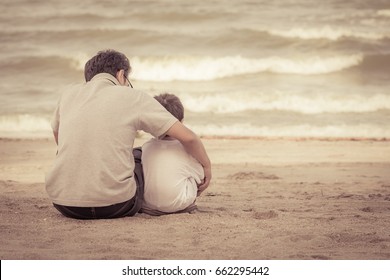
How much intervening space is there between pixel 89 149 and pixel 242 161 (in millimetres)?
4671

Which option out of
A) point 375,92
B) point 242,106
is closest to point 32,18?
point 242,106

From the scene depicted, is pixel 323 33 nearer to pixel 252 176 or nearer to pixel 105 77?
pixel 252 176

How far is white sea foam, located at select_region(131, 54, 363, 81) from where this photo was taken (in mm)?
14625

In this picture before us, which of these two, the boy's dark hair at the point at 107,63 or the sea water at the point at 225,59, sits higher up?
the boy's dark hair at the point at 107,63

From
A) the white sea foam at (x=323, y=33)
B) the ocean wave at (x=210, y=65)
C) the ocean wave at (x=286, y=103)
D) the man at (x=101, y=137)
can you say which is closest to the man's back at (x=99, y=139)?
the man at (x=101, y=137)

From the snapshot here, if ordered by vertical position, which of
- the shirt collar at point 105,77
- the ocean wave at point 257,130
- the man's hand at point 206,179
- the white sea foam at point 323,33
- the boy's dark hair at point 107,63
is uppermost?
the boy's dark hair at point 107,63

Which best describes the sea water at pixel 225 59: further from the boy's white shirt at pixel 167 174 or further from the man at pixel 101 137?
the man at pixel 101 137

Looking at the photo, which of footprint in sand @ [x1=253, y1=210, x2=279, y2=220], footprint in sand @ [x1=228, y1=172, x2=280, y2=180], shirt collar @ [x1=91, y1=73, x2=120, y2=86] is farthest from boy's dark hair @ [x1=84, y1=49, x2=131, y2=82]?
footprint in sand @ [x1=228, y1=172, x2=280, y2=180]

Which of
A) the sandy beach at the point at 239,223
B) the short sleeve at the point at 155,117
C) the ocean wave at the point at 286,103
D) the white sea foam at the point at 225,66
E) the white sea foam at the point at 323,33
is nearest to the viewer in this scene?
the sandy beach at the point at 239,223

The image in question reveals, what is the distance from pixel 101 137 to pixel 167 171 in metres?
0.57

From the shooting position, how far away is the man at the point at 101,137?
4.45 metres

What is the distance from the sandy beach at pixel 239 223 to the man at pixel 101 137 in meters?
0.23

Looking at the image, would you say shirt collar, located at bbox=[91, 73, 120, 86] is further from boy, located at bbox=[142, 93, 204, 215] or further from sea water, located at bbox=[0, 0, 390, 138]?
sea water, located at bbox=[0, 0, 390, 138]

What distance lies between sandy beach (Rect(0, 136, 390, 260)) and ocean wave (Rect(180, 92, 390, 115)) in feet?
13.9
